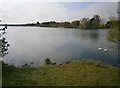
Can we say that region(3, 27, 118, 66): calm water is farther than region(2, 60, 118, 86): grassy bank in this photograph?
Yes

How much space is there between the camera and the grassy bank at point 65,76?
39.3 feet

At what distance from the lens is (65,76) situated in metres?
13.3

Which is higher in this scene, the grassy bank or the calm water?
the grassy bank

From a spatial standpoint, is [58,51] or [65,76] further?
[58,51]

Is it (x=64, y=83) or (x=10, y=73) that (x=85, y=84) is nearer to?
(x=64, y=83)

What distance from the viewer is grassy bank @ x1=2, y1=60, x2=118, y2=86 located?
472 inches

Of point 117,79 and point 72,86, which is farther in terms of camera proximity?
point 117,79

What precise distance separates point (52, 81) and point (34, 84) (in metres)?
1.09

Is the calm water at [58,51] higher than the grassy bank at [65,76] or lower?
lower

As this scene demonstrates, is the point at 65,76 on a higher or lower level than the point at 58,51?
higher

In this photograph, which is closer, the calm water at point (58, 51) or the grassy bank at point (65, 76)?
the grassy bank at point (65, 76)

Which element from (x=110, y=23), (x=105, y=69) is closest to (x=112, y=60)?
(x=110, y=23)

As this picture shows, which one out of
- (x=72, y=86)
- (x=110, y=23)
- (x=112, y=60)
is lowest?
(x=112, y=60)

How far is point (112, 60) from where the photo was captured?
2705 centimetres
